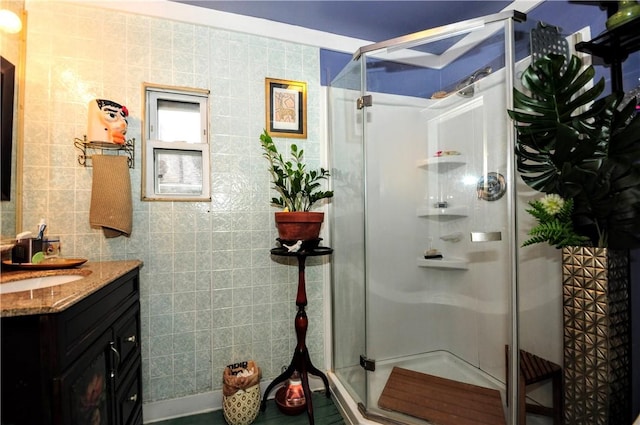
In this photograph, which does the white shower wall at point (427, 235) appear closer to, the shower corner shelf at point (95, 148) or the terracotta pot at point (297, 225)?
the terracotta pot at point (297, 225)

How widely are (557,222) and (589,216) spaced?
113 mm

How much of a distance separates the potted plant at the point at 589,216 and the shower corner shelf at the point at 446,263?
2.42 feet

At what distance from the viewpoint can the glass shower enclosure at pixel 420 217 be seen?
1537mm

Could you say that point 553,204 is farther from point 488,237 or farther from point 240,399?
point 240,399

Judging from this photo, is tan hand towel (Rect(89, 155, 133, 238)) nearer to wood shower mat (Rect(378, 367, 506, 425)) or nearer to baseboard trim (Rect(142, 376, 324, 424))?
baseboard trim (Rect(142, 376, 324, 424))

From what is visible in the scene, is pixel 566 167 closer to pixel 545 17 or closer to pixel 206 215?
pixel 545 17

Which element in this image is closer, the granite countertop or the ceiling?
the granite countertop

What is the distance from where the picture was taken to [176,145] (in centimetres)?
157

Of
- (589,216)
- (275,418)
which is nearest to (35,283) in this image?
(275,418)

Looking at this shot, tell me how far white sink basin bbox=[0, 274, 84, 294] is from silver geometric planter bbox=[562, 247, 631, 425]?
1960 millimetres

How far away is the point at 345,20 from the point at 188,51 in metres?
0.98

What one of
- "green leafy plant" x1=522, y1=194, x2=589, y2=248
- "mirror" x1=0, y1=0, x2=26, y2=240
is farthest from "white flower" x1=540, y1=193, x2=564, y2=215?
"mirror" x1=0, y1=0, x2=26, y2=240

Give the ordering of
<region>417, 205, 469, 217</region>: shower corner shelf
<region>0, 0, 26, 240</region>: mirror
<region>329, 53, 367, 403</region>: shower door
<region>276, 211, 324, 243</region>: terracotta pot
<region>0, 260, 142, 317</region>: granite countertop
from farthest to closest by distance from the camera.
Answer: <region>417, 205, 469, 217</region>: shower corner shelf → <region>329, 53, 367, 403</region>: shower door → <region>276, 211, 324, 243</region>: terracotta pot → <region>0, 0, 26, 240</region>: mirror → <region>0, 260, 142, 317</region>: granite countertop

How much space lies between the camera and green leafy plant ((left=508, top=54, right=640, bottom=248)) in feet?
3.21
